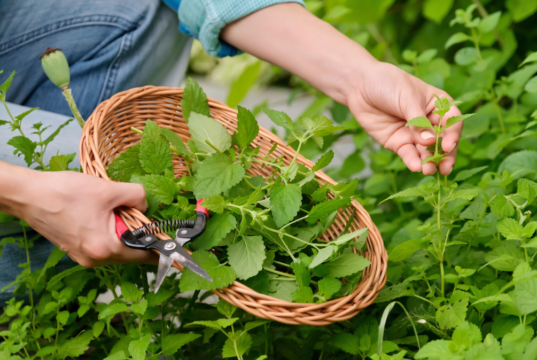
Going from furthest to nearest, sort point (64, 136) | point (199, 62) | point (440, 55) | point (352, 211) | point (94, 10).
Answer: point (199, 62)
point (440, 55)
point (94, 10)
point (64, 136)
point (352, 211)

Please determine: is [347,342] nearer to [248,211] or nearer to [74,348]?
[248,211]

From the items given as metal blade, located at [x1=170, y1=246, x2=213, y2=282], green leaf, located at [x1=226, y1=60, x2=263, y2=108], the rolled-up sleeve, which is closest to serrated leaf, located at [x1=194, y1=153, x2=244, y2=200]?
metal blade, located at [x1=170, y1=246, x2=213, y2=282]

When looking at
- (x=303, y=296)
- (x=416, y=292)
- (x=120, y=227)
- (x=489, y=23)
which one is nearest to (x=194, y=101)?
(x=120, y=227)

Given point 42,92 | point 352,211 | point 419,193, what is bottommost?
point 42,92

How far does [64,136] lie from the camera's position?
38.3 inches

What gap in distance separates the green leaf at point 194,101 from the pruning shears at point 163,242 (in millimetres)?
272

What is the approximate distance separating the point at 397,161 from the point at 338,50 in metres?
0.34

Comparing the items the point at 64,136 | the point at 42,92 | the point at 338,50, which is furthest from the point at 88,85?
the point at 338,50

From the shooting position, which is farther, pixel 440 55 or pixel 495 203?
pixel 440 55

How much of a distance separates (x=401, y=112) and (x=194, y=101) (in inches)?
14.6

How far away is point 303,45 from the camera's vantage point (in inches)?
40.2

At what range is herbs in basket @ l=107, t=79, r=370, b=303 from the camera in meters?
0.64

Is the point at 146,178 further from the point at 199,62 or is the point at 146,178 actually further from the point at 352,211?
the point at 199,62

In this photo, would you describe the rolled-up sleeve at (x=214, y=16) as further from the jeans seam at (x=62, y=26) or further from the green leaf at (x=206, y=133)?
the green leaf at (x=206, y=133)
